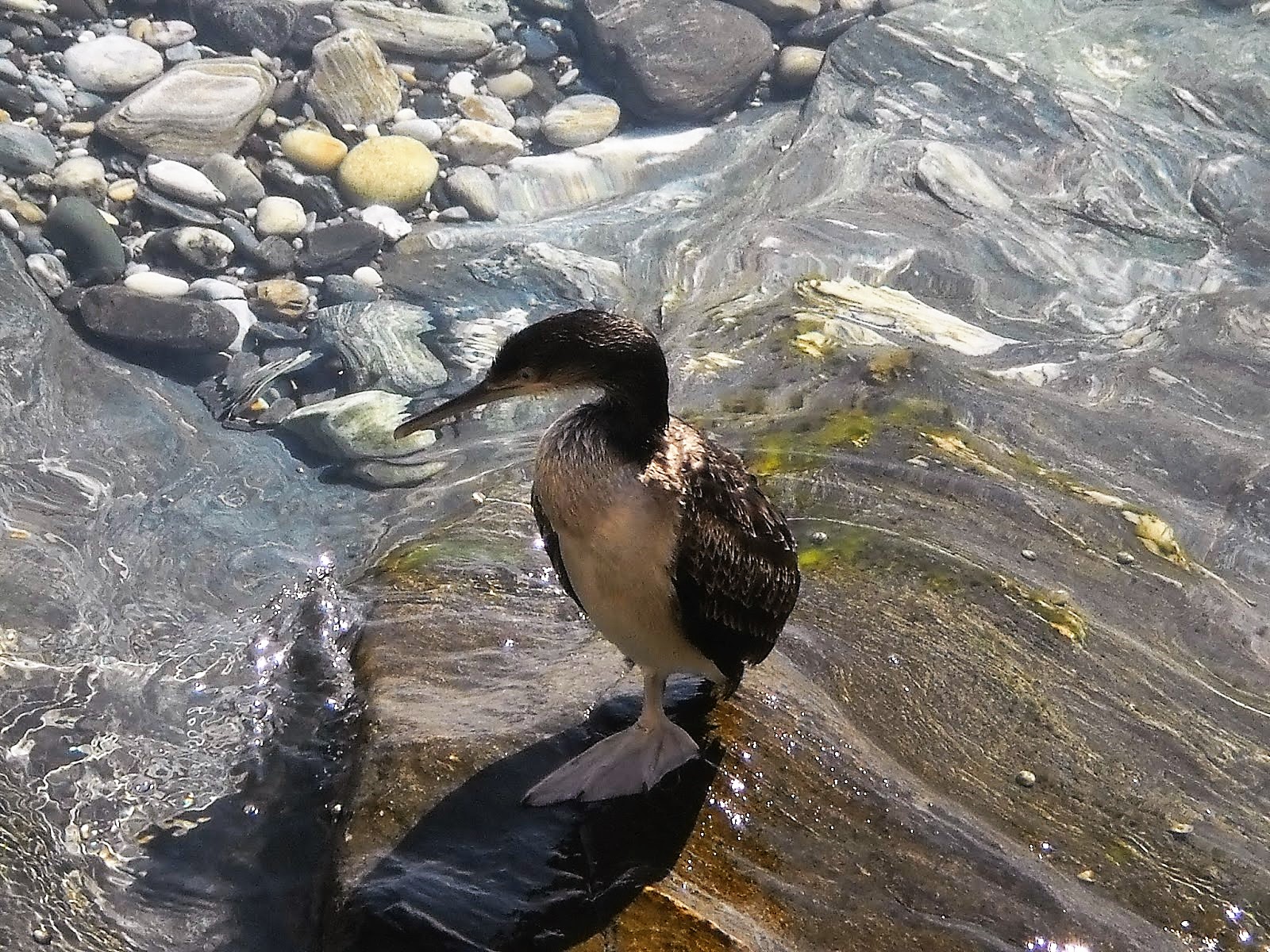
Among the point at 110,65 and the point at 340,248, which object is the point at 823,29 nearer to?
the point at 340,248

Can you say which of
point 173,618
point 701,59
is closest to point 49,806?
point 173,618

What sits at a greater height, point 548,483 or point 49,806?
point 548,483

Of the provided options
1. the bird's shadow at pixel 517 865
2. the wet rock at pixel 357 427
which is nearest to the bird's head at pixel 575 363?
the bird's shadow at pixel 517 865

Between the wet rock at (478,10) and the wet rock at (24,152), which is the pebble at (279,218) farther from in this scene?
the wet rock at (478,10)

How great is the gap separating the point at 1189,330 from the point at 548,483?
565 cm

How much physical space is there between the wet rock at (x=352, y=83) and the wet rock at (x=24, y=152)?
1.97m

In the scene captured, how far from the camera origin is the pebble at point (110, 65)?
340 inches

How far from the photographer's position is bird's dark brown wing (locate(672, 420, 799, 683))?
10.3ft

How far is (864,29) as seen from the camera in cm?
1004

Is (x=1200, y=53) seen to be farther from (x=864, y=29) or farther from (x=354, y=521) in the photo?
(x=354, y=521)

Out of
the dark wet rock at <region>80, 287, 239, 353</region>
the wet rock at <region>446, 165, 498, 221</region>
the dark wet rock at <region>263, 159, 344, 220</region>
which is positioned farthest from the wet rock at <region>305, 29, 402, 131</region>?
the dark wet rock at <region>80, 287, 239, 353</region>

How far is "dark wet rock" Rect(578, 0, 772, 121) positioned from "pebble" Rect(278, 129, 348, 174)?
101 inches

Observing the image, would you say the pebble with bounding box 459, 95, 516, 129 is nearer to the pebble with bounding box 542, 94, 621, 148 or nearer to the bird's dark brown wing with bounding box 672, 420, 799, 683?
the pebble with bounding box 542, 94, 621, 148

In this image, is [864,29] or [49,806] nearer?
[49,806]
